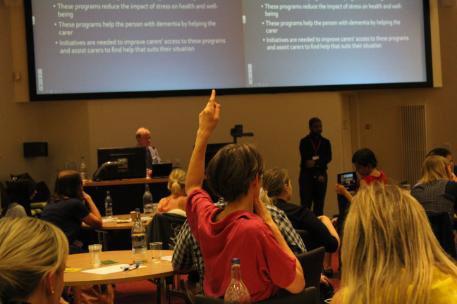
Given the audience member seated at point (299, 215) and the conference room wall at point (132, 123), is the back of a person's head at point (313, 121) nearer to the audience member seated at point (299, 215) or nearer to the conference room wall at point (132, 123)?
the conference room wall at point (132, 123)

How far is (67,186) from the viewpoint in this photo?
17.3 feet

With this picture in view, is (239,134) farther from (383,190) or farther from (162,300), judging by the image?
(383,190)

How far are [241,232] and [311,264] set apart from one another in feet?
2.70

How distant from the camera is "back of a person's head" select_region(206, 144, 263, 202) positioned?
2490 mm

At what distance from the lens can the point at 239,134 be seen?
920 cm

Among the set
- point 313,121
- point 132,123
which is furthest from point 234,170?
point 132,123

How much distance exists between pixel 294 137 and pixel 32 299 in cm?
873

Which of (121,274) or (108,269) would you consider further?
(108,269)

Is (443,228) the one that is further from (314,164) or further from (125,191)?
(314,164)

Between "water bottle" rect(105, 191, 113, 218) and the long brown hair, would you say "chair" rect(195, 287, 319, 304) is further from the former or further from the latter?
"water bottle" rect(105, 191, 113, 218)

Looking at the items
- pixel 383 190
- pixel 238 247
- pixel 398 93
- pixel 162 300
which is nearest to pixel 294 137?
pixel 398 93

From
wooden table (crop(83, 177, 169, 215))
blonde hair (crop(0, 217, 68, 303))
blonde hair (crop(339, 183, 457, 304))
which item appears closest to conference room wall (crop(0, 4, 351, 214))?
wooden table (crop(83, 177, 169, 215))

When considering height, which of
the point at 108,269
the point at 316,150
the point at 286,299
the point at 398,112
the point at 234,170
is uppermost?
the point at 398,112

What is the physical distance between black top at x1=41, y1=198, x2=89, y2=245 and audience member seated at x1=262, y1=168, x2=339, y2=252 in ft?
5.47
